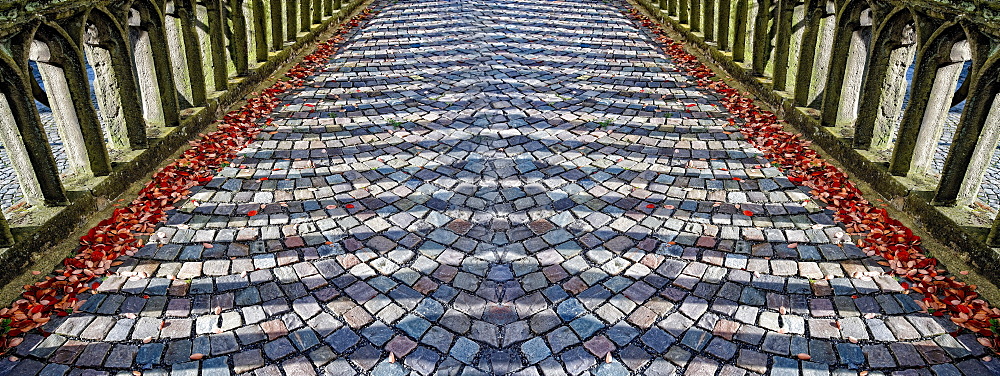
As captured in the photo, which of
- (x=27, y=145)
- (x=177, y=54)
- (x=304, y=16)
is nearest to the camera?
(x=27, y=145)

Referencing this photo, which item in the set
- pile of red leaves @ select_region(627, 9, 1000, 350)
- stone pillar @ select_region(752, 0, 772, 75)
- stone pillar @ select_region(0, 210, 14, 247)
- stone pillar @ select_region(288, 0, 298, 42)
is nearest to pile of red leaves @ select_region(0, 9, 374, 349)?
stone pillar @ select_region(0, 210, 14, 247)

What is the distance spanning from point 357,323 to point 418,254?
35.4 inches

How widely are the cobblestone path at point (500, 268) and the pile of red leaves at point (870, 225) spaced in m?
0.15

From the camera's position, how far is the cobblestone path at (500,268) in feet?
12.6

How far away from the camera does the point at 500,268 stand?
475 cm

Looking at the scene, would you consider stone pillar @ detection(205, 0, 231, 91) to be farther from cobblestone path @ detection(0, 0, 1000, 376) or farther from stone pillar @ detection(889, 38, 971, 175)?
stone pillar @ detection(889, 38, 971, 175)

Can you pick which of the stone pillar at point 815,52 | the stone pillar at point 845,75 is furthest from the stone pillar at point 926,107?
the stone pillar at point 815,52

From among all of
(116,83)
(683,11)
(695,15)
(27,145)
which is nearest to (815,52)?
(695,15)

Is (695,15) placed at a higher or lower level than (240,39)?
higher

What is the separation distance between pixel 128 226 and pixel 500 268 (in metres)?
2.97

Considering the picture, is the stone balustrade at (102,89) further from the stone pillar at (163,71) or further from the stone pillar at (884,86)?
the stone pillar at (884,86)

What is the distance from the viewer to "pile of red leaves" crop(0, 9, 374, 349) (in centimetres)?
416

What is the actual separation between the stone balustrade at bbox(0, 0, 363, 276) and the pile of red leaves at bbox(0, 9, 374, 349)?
0.67 ft

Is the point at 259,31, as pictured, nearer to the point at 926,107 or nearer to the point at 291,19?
the point at 291,19
